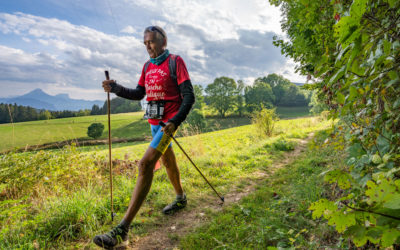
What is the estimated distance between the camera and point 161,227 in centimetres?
315

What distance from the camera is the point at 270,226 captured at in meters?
2.47

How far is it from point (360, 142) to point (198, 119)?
44274 mm

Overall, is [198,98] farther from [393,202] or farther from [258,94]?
[393,202]

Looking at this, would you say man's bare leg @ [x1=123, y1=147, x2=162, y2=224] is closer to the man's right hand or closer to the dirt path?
the dirt path

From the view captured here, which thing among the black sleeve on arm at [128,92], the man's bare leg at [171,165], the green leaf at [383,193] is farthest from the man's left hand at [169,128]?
the green leaf at [383,193]

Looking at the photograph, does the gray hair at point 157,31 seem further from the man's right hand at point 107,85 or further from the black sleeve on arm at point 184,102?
the man's right hand at point 107,85

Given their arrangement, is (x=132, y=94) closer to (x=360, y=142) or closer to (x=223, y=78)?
(x=360, y=142)

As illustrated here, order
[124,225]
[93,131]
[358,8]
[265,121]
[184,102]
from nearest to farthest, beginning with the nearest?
[358,8]
[124,225]
[184,102]
[265,121]
[93,131]

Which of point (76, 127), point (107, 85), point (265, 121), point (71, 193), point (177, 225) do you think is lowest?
point (177, 225)

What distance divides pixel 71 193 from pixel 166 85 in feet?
9.70

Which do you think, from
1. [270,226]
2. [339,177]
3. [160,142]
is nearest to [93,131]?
[160,142]

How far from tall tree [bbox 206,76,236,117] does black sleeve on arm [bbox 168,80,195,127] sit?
61.0 m

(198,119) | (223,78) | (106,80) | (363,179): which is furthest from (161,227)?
(223,78)

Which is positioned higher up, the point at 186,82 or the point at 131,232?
the point at 186,82
